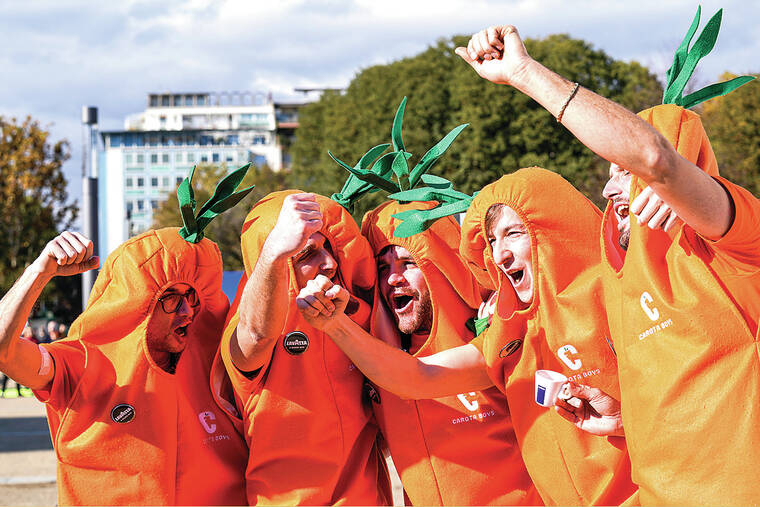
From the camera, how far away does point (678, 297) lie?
262 centimetres

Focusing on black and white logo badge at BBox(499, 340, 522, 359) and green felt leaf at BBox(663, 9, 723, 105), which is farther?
black and white logo badge at BBox(499, 340, 522, 359)

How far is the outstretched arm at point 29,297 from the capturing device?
11.8ft

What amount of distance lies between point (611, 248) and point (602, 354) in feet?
1.47

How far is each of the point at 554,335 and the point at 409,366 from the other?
669 millimetres

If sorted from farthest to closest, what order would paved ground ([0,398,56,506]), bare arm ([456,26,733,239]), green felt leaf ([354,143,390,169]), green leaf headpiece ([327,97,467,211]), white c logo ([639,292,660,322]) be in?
paved ground ([0,398,56,506]) → green felt leaf ([354,143,390,169]) → green leaf headpiece ([327,97,467,211]) → white c logo ([639,292,660,322]) → bare arm ([456,26,733,239])

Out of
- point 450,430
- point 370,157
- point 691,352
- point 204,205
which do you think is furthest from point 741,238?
point 204,205

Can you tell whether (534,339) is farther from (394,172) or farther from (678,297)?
(394,172)

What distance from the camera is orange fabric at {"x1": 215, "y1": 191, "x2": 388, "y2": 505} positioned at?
3883mm

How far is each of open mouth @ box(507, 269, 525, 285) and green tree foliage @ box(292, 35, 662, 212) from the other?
17916 millimetres

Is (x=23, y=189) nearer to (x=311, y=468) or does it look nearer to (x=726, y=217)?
(x=311, y=468)

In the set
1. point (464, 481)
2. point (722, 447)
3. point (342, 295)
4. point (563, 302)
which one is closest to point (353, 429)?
point (464, 481)

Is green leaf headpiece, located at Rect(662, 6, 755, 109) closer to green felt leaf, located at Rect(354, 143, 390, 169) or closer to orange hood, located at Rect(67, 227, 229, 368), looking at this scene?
green felt leaf, located at Rect(354, 143, 390, 169)

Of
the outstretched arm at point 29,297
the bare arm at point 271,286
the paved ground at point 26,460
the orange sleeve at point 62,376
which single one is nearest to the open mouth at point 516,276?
the bare arm at point 271,286

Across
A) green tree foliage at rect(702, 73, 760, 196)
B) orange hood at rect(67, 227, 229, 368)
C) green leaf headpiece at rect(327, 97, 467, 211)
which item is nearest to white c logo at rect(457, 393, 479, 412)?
green leaf headpiece at rect(327, 97, 467, 211)
